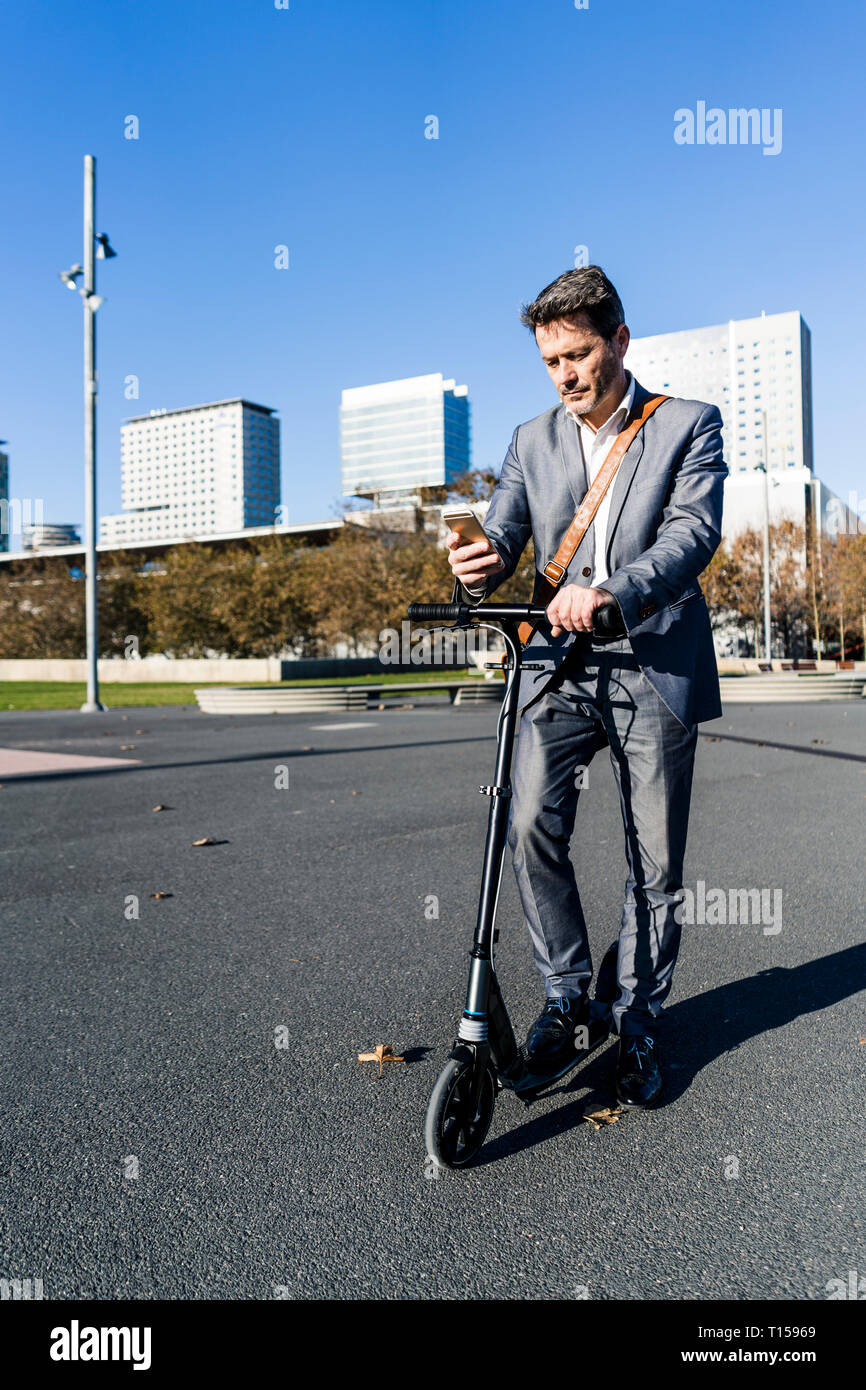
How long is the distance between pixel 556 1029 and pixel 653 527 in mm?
1383

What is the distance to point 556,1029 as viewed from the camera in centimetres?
276

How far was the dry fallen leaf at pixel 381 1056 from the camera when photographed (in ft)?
9.70

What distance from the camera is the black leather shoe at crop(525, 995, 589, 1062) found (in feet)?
8.87

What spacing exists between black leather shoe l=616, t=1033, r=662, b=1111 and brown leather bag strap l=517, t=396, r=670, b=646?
1.15 m

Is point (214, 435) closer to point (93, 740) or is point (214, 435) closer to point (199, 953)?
point (93, 740)

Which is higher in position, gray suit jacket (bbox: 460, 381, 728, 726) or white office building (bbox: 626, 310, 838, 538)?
white office building (bbox: 626, 310, 838, 538)

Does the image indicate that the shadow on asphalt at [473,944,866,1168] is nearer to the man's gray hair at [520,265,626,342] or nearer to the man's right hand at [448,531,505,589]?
the man's right hand at [448,531,505,589]

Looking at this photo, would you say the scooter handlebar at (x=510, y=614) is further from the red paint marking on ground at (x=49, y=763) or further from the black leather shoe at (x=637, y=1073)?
the red paint marking on ground at (x=49, y=763)

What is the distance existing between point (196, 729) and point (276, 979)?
1244cm

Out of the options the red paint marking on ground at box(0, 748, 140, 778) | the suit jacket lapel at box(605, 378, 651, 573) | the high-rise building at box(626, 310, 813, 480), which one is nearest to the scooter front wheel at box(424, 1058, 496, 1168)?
the suit jacket lapel at box(605, 378, 651, 573)

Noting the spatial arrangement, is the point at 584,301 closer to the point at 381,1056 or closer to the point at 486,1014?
the point at 486,1014

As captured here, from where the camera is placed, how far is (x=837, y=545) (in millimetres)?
47688

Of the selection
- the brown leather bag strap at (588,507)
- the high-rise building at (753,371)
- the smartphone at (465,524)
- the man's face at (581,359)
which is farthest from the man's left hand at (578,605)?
the high-rise building at (753,371)

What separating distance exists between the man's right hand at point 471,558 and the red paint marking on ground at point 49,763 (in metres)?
8.46
